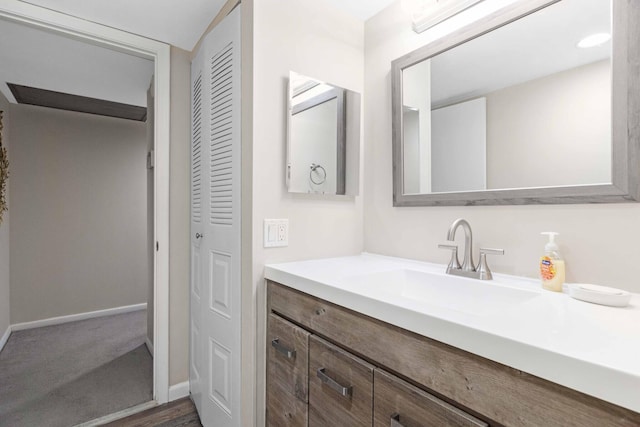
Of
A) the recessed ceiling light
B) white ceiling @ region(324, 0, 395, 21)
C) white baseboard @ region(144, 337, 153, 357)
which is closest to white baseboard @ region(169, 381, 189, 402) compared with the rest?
white baseboard @ region(144, 337, 153, 357)

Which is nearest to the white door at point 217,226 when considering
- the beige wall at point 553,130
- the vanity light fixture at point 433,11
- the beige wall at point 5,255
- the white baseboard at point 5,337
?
the vanity light fixture at point 433,11

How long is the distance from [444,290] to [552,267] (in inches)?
13.9

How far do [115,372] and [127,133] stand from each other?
2.67 meters

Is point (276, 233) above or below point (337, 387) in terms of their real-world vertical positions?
above

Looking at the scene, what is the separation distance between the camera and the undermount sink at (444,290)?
3.28 feet

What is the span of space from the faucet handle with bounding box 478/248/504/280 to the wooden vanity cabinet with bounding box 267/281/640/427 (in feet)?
1.73

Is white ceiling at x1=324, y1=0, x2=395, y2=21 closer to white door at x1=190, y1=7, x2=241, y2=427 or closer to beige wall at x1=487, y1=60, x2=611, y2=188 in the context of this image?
white door at x1=190, y1=7, x2=241, y2=427

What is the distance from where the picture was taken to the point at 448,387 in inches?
26.9

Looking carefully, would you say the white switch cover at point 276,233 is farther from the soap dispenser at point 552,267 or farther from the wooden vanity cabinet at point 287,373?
the soap dispenser at point 552,267

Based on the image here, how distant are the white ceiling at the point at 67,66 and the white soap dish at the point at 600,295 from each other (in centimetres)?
Result: 276

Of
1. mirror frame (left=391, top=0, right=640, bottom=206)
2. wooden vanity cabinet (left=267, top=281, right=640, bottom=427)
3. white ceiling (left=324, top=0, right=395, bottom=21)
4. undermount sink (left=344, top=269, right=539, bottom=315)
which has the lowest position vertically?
wooden vanity cabinet (left=267, top=281, right=640, bottom=427)

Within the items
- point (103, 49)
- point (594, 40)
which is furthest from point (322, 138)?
point (103, 49)

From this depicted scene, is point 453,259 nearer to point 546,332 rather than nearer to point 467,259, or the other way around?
point 467,259

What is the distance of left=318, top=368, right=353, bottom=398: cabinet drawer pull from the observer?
0.91 meters
